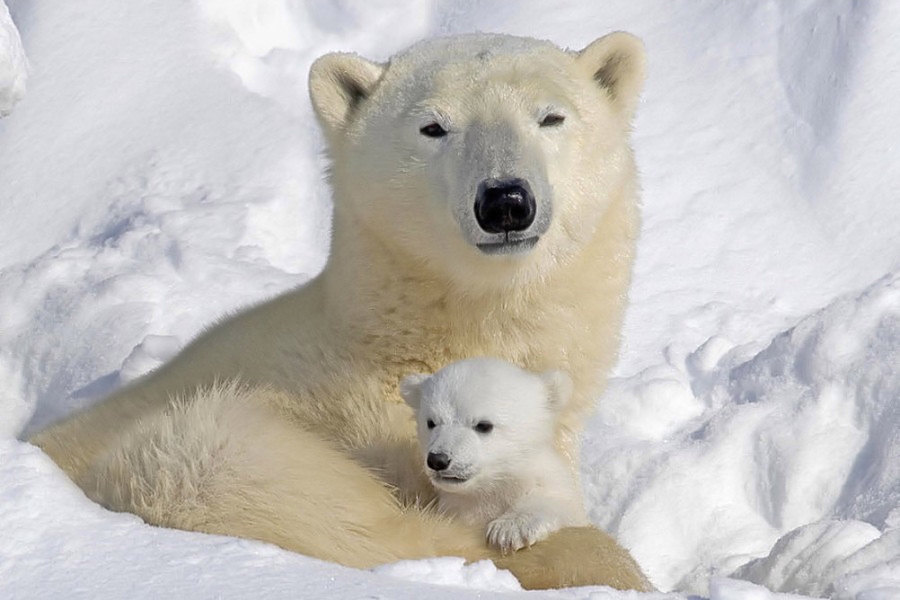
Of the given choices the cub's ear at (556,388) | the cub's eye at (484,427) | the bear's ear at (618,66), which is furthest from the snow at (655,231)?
the bear's ear at (618,66)

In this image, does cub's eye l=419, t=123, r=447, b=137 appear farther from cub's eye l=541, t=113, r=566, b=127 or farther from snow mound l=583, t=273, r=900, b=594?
snow mound l=583, t=273, r=900, b=594

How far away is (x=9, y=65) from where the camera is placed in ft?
19.7

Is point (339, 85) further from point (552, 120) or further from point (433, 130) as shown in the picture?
point (552, 120)

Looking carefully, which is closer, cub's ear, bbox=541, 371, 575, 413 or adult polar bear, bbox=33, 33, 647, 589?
adult polar bear, bbox=33, 33, 647, 589

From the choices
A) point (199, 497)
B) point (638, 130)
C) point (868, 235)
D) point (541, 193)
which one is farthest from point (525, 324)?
point (638, 130)

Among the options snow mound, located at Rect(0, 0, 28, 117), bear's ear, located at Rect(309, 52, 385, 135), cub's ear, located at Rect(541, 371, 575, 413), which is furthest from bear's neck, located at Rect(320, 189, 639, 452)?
snow mound, located at Rect(0, 0, 28, 117)

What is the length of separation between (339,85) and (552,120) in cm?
59

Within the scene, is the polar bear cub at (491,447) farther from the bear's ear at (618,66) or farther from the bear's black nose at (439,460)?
the bear's ear at (618,66)

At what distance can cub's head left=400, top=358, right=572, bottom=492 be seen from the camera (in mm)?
3383

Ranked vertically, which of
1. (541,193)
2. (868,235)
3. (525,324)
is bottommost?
(525,324)

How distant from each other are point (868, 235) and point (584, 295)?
8.16ft

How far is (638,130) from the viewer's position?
6625 millimetres

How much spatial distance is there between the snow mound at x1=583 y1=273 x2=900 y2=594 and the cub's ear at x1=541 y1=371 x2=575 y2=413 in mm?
916

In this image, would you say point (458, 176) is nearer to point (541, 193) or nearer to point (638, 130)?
point (541, 193)
